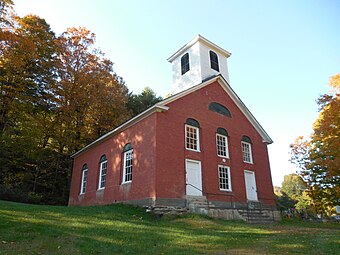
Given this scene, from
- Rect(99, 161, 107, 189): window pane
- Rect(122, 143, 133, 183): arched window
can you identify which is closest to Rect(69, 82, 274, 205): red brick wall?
Rect(122, 143, 133, 183): arched window

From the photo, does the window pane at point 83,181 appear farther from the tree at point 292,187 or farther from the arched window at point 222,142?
the tree at point 292,187

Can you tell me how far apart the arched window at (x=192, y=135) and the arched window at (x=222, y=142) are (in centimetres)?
163

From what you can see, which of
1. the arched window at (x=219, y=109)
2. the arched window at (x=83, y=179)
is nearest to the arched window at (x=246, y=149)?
the arched window at (x=219, y=109)

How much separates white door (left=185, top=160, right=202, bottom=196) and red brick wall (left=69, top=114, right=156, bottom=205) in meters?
2.19

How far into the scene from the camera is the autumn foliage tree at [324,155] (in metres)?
15.6

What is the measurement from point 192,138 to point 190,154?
1158 millimetres

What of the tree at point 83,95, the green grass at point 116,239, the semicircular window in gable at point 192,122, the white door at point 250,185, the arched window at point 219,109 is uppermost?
the tree at point 83,95

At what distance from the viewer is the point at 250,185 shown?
1708cm

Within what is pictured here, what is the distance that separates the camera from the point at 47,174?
2181cm

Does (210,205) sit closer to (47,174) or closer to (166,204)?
(166,204)

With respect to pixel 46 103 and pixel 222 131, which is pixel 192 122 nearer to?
pixel 222 131

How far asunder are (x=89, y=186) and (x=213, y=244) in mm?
13645

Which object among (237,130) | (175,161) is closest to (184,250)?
(175,161)

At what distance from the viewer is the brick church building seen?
43.6 ft
